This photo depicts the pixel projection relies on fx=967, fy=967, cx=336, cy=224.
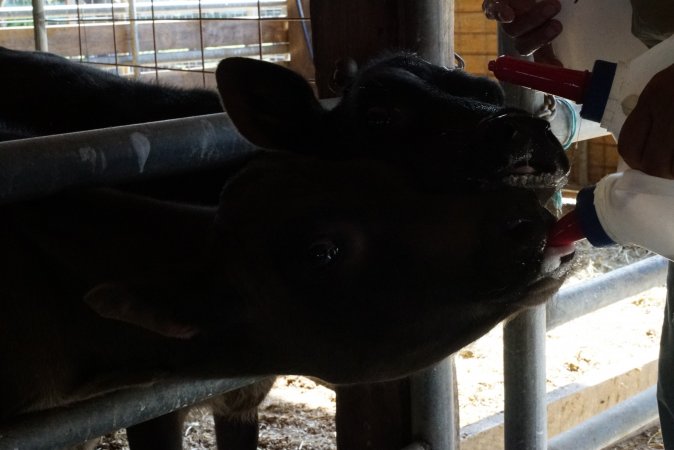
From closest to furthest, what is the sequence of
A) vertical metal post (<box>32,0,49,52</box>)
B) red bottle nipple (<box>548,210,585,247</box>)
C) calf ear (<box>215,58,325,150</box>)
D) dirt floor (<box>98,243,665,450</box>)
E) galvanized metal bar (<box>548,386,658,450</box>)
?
red bottle nipple (<box>548,210,585,247</box>)
calf ear (<box>215,58,325,150</box>)
galvanized metal bar (<box>548,386,658,450</box>)
dirt floor (<box>98,243,665,450</box>)
vertical metal post (<box>32,0,49,52</box>)

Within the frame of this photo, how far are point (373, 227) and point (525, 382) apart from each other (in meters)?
0.96

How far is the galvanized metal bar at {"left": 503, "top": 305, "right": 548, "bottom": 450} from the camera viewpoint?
2379mm

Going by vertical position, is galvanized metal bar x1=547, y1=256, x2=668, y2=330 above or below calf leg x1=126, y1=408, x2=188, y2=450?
above

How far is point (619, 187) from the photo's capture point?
128 cm

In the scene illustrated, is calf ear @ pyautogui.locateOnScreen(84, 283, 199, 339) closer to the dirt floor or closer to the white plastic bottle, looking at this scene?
the white plastic bottle

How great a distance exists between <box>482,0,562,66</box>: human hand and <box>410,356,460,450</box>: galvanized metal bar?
2.56 feet

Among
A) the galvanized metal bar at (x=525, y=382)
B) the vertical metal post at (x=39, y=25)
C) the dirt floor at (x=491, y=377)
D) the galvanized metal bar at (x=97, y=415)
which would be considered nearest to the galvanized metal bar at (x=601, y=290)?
the galvanized metal bar at (x=525, y=382)

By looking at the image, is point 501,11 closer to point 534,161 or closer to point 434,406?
point 534,161

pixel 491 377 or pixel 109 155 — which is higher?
pixel 109 155

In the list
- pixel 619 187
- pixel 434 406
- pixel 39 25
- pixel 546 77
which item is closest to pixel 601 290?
pixel 434 406

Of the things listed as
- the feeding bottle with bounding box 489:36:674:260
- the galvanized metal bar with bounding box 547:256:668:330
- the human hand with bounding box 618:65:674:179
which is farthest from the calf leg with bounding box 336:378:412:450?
the human hand with bounding box 618:65:674:179

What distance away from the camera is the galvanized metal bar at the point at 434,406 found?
2246 millimetres

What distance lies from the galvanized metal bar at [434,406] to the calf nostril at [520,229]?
757 mm

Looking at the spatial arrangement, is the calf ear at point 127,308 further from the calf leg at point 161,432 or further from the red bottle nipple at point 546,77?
the calf leg at point 161,432
